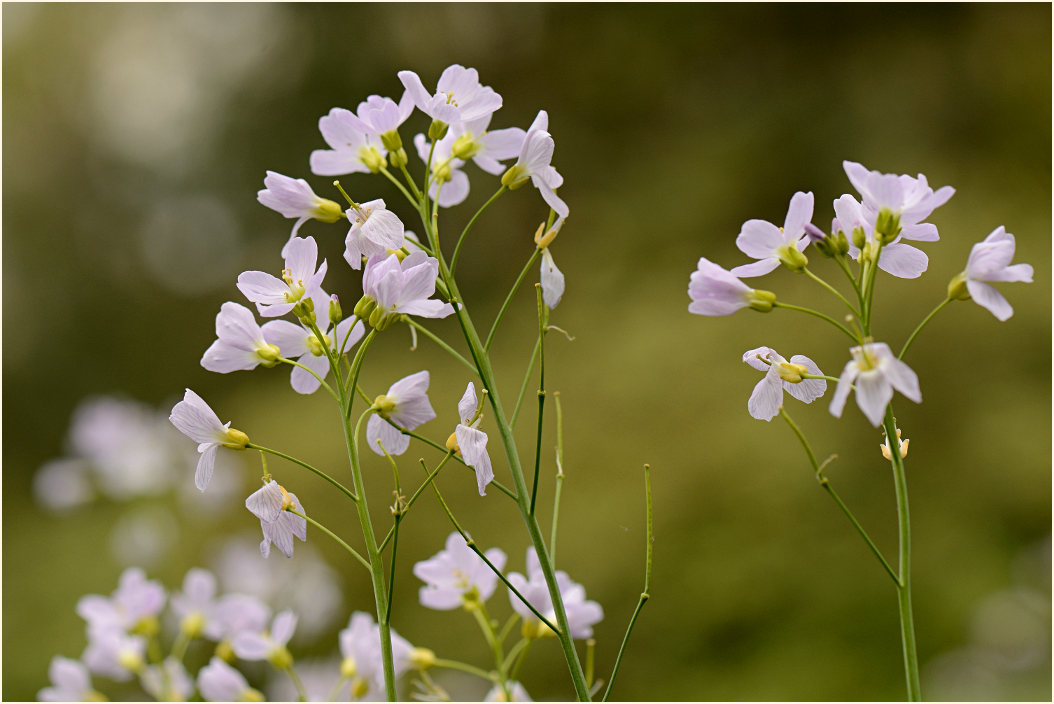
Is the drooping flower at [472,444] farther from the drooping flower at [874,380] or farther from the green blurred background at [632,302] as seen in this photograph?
the green blurred background at [632,302]

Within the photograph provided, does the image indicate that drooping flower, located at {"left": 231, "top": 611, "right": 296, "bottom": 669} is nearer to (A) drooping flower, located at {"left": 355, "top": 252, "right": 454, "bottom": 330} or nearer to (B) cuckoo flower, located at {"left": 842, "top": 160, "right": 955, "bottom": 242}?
(A) drooping flower, located at {"left": 355, "top": 252, "right": 454, "bottom": 330}

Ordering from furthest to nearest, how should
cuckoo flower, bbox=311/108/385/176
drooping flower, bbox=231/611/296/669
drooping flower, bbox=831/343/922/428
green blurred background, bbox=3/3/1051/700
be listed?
green blurred background, bbox=3/3/1051/700
drooping flower, bbox=231/611/296/669
cuckoo flower, bbox=311/108/385/176
drooping flower, bbox=831/343/922/428

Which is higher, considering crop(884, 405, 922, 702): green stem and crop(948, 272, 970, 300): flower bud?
crop(948, 272, 970, 300): flower bud

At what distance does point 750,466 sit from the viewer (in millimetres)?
1570

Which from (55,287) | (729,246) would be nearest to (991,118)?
(729,246)

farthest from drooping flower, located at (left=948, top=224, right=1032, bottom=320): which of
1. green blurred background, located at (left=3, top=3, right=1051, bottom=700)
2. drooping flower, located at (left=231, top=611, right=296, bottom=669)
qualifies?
green blurred background, located at (left=3, top=3, right=1051, bottom=700)

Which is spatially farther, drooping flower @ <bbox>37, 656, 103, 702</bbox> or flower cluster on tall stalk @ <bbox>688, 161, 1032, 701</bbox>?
drooping flower @ <bbox>37, 656, 103, 702</bbox>

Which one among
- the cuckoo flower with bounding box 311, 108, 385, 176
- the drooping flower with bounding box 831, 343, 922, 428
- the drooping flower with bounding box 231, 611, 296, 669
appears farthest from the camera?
the drooping flower with bounding box 231, 611, 296, 669

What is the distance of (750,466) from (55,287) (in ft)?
9.60

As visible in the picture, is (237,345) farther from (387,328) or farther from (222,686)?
(222,686)

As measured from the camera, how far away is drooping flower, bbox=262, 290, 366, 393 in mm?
327

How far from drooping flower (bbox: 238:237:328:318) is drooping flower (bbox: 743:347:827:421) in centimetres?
17

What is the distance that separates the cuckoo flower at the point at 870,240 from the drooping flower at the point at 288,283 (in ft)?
0.64

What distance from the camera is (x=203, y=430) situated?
32 centimetres
